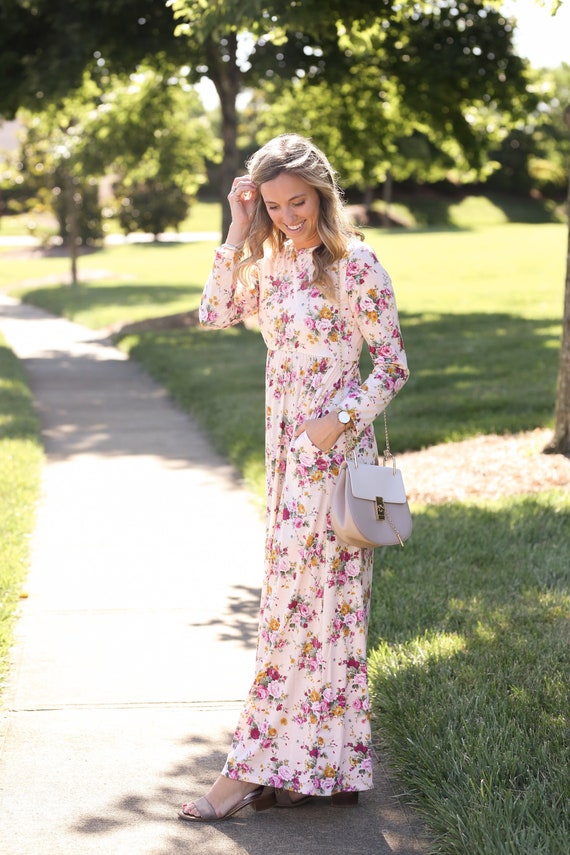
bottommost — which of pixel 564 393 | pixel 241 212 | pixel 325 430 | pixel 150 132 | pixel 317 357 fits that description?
pixel 564 393

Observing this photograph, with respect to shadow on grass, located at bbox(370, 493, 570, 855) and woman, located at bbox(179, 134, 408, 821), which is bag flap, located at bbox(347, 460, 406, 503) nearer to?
woman, located at bbox(179, 134, 408, 821)

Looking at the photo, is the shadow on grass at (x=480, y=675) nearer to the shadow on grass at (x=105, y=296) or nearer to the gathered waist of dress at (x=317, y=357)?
the gathered waist of dress at (x=317, y=357)

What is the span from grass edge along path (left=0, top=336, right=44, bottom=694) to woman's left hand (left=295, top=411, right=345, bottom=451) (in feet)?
6.32

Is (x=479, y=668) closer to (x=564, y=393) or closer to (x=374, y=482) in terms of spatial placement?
(x=374, y=482)

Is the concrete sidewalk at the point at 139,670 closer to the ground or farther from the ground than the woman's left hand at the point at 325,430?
closer to the ground

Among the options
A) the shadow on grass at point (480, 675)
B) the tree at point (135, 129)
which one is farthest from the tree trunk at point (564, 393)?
the tree at point (135, 129)

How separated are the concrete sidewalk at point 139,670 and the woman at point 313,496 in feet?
0.63

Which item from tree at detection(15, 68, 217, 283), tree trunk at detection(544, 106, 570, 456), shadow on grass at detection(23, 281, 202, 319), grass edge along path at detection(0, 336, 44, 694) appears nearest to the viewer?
grass edge along path at detection(0, 336, 44, 694)

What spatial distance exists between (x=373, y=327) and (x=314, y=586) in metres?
0.81

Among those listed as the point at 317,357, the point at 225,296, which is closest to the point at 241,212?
the point at 225,296

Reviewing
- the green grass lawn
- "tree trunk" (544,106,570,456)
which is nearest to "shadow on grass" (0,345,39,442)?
the green grass lawn

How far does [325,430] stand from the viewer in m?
3.61

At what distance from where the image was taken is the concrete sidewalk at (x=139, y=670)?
3.65m

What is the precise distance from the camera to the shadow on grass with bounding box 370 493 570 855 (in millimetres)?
3504
